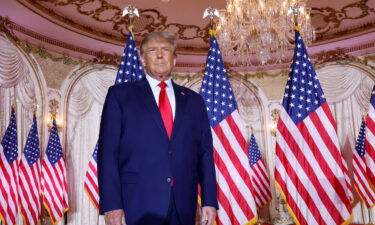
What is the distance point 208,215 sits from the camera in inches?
87.1

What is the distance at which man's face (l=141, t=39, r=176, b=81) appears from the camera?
2.23 m

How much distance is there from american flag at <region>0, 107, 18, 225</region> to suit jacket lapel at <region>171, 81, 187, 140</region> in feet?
16.3

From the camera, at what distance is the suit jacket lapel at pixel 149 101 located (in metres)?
2.12

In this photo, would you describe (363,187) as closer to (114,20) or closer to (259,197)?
(259,197)

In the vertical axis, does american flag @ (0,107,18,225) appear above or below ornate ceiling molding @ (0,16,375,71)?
below

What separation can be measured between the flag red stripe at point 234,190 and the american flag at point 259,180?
5610mm

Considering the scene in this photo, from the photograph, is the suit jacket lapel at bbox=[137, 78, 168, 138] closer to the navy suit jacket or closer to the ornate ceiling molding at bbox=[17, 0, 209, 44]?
the navy suit jacket

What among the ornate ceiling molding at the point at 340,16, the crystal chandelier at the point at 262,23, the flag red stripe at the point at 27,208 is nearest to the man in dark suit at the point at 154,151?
the crystal chandelier at the point at 262,23

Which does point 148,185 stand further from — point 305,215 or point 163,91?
point 305,215

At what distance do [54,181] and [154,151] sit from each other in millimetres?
6144

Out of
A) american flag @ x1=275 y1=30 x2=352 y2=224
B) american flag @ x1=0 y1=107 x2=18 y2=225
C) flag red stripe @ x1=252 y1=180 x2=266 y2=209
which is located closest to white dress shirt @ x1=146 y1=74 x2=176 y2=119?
american flag @ x1=275 y1=30 x2=352 y2=224

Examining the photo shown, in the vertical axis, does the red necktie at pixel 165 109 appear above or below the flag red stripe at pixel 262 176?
above

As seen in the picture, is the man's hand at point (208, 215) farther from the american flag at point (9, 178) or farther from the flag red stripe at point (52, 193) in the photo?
the flag red stripe at point (52, 193)

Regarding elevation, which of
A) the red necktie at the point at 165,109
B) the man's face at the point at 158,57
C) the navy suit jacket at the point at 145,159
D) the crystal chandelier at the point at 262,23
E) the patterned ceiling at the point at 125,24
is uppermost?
the patterned ceiling at the point at 125,24
